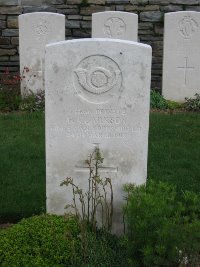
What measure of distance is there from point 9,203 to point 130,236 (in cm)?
162

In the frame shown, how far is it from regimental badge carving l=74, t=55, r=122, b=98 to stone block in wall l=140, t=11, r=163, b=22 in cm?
684

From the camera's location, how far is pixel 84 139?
3980 millimetres

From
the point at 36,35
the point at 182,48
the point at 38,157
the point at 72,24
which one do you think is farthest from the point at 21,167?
the point at 72,24

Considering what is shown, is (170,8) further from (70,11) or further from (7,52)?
(7,52)

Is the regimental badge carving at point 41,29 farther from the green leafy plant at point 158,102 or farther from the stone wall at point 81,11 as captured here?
the green leafy plant at point 158,102

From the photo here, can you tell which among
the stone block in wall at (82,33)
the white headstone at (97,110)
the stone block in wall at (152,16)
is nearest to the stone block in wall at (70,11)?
the stone block in wall at (82,33)

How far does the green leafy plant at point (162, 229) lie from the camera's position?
11.0ft

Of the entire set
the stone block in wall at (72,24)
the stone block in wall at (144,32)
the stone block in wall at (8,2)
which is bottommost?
the stone block in wall at (144,32)

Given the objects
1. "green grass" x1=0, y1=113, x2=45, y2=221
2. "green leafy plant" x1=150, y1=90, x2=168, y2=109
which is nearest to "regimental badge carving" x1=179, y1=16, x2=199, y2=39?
"green leafy plant" x1=150, y1=90, x2=168, y2=109

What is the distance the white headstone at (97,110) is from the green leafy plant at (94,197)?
0.18ft

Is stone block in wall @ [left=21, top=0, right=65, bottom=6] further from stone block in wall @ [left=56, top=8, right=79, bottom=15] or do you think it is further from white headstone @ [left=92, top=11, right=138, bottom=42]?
white headstone @ [left=92, top=11, right=138, bottom=42]

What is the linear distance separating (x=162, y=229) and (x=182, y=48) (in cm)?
617

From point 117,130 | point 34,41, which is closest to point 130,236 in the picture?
point 117,130

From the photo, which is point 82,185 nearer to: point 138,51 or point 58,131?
point 58,131
